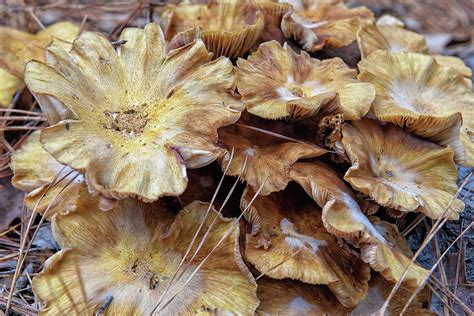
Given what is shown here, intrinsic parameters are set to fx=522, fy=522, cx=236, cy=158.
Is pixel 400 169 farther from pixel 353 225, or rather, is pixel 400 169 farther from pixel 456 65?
pixel 456 65

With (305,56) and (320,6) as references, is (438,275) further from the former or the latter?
(320,6)

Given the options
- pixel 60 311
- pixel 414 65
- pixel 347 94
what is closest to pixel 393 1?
pixel 414 65

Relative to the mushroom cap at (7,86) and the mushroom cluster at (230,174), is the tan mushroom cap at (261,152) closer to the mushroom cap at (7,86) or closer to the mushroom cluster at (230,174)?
the mushroom cluster at (230,174)

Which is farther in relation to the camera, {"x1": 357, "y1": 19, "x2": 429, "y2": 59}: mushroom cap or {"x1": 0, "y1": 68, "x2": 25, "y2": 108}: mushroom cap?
{"x1": 0, "y1": 68, "x2": 25, "y2": 108}: mushroom cap

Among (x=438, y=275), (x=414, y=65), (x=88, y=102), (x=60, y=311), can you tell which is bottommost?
(x=438, y=275)

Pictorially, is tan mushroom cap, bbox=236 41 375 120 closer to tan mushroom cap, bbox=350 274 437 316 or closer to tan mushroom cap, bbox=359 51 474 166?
tan mushroom cap, bbox=359 51 474 166

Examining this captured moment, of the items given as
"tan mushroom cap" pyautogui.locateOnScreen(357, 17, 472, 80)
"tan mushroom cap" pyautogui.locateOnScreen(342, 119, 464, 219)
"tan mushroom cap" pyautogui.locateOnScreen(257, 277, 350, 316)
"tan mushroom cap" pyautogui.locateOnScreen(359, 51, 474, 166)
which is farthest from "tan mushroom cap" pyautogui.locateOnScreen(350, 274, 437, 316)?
"tan mushroom cap" pyautogui.locateOnScreen(357, 17, 472, 80)

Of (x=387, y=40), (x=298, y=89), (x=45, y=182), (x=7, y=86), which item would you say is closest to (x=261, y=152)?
(x=298, y=89)
